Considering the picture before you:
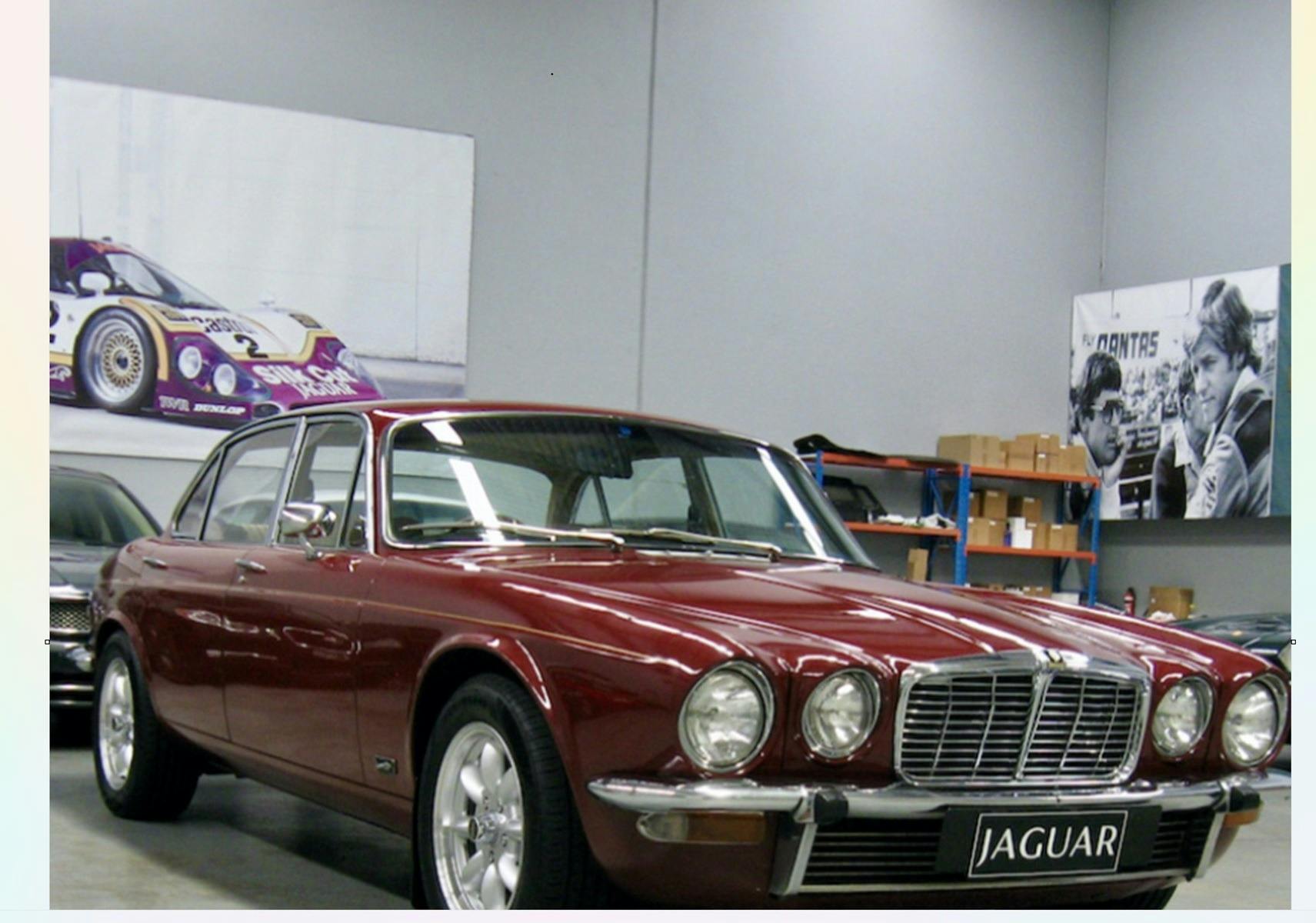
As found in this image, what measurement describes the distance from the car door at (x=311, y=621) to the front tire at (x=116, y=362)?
5512 mm

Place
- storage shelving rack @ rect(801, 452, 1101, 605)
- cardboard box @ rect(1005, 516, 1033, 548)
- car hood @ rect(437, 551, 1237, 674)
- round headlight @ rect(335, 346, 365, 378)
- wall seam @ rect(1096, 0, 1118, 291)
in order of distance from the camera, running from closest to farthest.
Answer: car hood @ rect(437, 551, 1237, 674), round headlight @ rect(335, 346, 365, 378), storage shelving rack @ rect(801, 452, 1101, 605), cardboard box @ rect(1005, 516, 1033, 548), wall seam @ rect(1096, 0, 1118, 291)

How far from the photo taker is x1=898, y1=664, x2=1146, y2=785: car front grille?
3174 mm

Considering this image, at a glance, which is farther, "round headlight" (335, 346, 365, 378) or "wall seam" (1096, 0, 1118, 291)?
"wall seam" (1096, 0, 1118, 291)

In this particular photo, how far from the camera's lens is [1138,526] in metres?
13.3

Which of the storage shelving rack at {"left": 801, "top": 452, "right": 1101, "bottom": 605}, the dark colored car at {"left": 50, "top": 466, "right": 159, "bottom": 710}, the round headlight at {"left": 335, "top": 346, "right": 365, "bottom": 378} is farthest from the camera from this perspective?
the storage shelving rack at {"left": 801, "top": 452, "right": 1101, "bottom": 605}

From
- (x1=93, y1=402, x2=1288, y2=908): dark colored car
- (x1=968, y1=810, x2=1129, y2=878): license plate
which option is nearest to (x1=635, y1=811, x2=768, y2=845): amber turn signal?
(x1=93, y1=402, x2=1288, y2=908): dark colored car

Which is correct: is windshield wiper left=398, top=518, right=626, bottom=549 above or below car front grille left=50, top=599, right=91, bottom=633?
above

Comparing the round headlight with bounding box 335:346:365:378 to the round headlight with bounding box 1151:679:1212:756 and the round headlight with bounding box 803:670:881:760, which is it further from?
the round headlight with bounding box 803:670:881:760

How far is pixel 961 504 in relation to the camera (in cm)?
1246

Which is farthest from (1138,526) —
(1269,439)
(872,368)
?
(872,368)

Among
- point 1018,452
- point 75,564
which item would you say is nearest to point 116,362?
point 75,564

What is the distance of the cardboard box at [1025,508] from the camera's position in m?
13.0

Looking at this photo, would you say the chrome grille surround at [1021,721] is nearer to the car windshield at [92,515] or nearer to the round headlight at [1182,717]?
the round headlight at [1182,717]

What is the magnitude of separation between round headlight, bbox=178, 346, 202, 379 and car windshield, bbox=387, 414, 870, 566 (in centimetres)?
620
